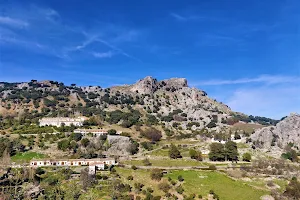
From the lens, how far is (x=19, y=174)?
72250 millimetres

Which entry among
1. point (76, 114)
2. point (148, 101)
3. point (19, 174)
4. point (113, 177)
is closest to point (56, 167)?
point (19, 174)

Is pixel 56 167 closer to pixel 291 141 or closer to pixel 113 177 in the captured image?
pixel 113 177

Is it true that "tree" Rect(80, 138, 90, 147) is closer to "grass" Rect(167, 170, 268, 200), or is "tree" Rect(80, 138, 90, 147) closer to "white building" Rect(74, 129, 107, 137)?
"white building" Rect(74, 129, 107, 137)

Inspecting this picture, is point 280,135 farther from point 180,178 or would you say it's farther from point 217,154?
point 180,178

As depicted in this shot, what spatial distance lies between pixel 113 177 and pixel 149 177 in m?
8.92

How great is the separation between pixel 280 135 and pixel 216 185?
71108mm

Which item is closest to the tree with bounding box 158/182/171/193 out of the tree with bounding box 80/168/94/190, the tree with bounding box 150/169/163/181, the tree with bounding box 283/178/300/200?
the tree with bounding box 150/169/163/181

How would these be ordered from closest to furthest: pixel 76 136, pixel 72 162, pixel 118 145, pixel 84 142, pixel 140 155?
pixel 72 162 → pixel 140 155 → pixel 84 142 → pixel 118 145 → pixel 76 136

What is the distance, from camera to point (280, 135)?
5084 inches

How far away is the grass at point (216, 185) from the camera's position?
65.8 metres

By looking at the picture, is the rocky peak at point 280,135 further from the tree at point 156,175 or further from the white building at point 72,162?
the white building at point 72,162

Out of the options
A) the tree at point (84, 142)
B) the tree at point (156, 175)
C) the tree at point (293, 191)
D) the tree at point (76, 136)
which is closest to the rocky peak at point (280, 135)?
the tree at point (293, 191)

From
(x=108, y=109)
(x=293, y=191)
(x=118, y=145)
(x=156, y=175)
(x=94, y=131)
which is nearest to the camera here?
(x=293, y=191)

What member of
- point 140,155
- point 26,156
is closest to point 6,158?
point 26,156
